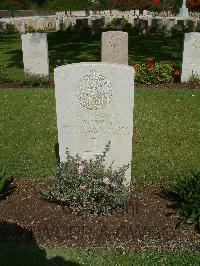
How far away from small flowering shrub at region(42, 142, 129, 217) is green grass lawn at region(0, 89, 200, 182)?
124 cm

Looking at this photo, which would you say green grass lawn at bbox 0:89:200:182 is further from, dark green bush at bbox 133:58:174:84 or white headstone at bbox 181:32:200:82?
white headstone at bbox 181:32:200:82

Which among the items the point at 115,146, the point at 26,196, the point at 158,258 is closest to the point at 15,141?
the point at 26,196

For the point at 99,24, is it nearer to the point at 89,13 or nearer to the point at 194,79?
the point at 89,13

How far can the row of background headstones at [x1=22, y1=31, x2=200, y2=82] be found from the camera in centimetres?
1266

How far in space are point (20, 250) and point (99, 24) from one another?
85.1 ft

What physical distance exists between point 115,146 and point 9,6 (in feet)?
136

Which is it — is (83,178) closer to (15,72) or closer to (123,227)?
(123,227)

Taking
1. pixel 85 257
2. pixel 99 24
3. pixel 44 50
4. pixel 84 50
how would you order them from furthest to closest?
pixel 99 24
pixel 84 50
pixel 44 50
pixel 85 257

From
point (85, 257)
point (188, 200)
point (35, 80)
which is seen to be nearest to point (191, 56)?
point (35, 80)

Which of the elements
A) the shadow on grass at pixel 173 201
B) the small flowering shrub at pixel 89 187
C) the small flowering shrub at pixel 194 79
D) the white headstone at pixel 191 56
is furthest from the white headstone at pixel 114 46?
the small flowering shrub at pixel 89 187

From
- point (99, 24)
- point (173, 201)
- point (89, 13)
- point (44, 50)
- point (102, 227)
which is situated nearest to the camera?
point (102, 227)

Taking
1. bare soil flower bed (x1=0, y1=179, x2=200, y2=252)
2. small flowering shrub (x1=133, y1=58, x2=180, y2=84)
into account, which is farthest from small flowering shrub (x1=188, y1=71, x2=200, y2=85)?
bare soil flower bed (x1=0, y1=179, x2=200, y2=252)

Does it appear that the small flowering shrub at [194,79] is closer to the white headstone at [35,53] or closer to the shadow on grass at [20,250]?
the white headstone at [35,53]

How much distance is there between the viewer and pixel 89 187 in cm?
548
